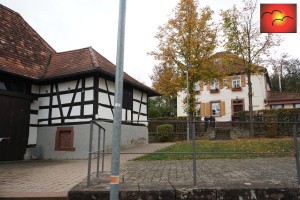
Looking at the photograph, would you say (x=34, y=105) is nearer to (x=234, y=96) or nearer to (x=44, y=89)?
(x=44, y=89)

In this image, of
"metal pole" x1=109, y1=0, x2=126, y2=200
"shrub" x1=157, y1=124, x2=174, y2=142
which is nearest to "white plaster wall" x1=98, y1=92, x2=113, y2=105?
"shrub" x1=157, y1=124, x2=174, y2=142

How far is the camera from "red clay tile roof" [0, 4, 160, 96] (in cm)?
1352

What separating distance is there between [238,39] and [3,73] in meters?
15.1

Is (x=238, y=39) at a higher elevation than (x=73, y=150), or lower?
higher

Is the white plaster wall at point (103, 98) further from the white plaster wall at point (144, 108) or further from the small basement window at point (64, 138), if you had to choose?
the white plaster wall at point (144, 108)

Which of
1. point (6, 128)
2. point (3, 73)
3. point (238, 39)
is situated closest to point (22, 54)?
point (3, 73)

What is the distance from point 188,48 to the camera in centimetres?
2009

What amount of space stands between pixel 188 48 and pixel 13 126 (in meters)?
12.8

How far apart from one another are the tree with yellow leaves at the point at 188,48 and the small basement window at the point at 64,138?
9.13 m

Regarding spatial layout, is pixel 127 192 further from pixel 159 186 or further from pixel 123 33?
pixel 123 33

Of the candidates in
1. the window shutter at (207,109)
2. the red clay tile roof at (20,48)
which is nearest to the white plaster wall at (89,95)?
the red clay tile roof at (20,48)

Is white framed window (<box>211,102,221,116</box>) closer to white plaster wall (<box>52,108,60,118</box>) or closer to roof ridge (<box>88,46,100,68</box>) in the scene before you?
roof ridge (<box>88,46,100,68</box>)

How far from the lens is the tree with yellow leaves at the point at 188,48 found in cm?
2017

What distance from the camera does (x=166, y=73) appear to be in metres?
20.9
